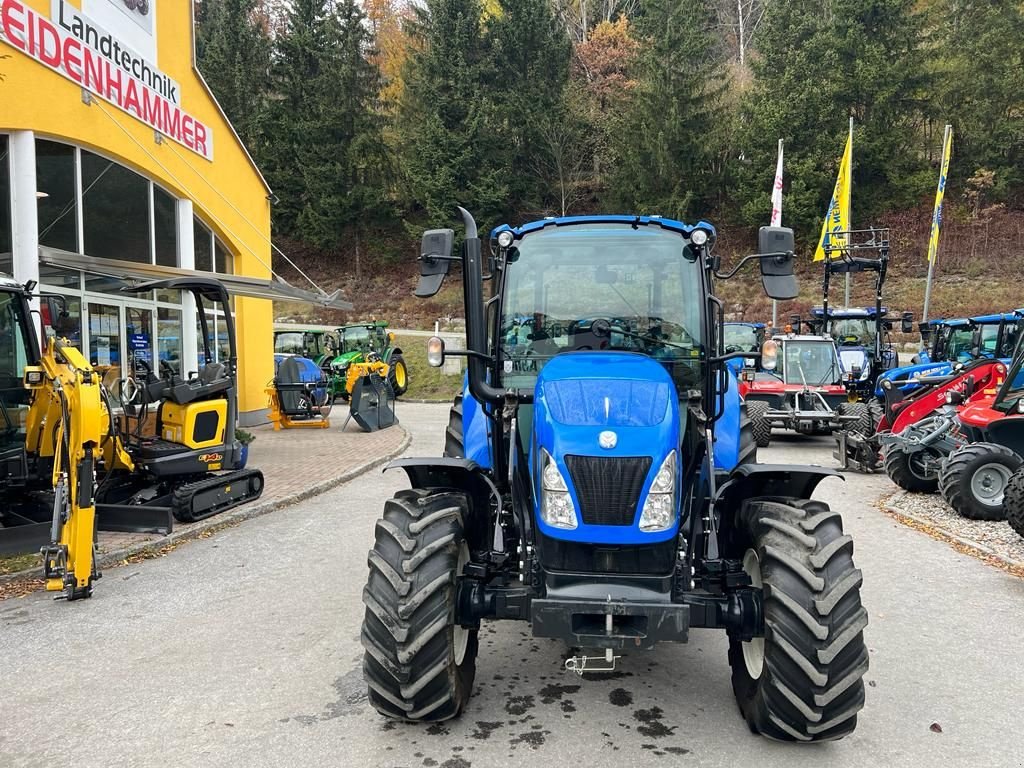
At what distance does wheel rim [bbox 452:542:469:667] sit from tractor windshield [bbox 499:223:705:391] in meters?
1.10

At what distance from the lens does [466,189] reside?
127 feet

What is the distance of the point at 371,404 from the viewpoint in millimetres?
16672

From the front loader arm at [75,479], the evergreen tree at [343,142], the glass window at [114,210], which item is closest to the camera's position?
the front loader arm at [75,479]

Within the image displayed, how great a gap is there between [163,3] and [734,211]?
30509mm

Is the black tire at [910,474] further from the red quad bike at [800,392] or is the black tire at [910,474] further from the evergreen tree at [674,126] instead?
the evergreen tree at [674,126]

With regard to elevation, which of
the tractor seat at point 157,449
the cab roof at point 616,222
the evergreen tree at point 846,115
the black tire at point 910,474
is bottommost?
the black tire at point 910,474

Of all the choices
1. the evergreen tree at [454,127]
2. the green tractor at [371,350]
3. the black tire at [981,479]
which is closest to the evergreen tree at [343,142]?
the evergreen tree at [454,127]

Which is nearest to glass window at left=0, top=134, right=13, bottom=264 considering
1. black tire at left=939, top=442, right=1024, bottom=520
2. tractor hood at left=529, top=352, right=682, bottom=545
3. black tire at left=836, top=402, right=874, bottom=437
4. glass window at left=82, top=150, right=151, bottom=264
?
glass window at left=82, top=150, right=151, bottom=264

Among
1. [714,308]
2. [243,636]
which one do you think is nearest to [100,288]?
[243,636]

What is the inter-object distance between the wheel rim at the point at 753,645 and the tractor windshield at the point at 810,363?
496 inches

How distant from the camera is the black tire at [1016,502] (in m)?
6.71

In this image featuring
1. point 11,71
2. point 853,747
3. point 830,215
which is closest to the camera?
point 853,747

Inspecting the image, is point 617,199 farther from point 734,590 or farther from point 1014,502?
point 734,590

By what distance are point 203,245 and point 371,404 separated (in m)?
4.72
